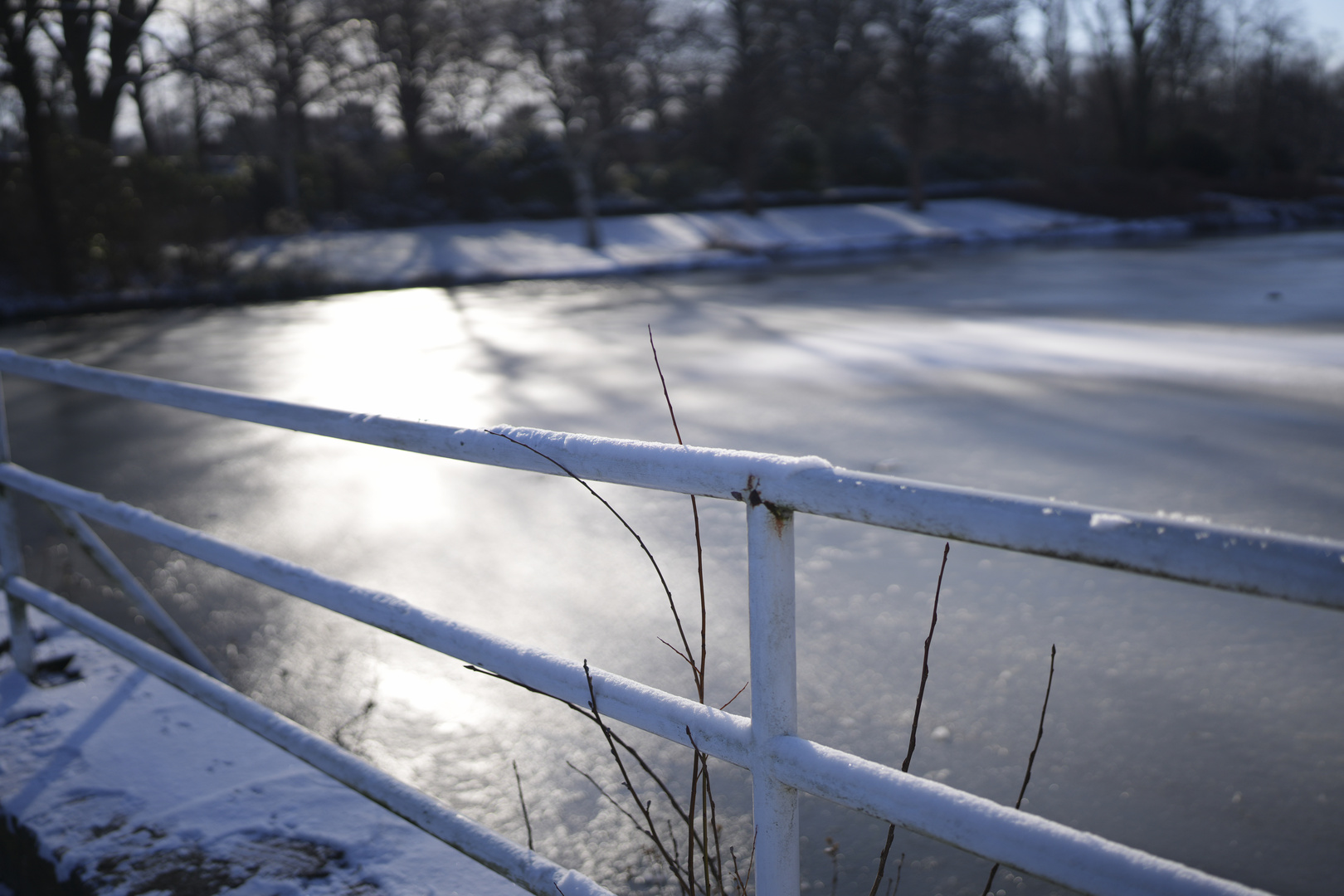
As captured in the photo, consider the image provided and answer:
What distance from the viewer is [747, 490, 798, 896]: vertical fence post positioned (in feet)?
3.93

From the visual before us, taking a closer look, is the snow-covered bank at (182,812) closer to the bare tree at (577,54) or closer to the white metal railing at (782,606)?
the white metal railing at (782,606)

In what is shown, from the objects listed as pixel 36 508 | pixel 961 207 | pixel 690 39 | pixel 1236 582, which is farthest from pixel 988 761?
pixel 961 207

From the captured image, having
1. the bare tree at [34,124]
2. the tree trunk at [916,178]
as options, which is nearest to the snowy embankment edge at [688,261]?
the bare tree at [34,124]

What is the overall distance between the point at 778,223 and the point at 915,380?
22.8m

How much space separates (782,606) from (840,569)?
3522 mm

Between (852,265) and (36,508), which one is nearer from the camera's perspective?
(36,508)

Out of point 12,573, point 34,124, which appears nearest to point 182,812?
point 12,573

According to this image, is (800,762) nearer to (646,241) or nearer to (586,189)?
(586,189)

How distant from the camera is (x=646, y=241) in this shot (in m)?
27.9

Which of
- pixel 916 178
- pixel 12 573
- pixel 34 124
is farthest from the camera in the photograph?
pixel 916 178

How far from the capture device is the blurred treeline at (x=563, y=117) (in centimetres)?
1988

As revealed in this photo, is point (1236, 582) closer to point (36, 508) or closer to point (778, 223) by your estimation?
point (36, 508)

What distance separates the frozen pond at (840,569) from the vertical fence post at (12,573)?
31.4 inches

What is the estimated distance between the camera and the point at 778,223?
3097 centimetres
